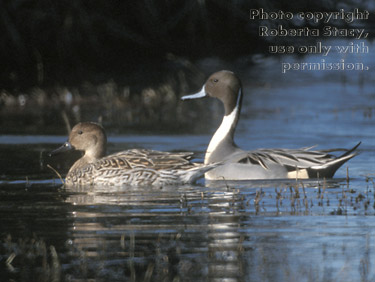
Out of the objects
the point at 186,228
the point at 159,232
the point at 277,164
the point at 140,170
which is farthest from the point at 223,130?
the point at 159,232

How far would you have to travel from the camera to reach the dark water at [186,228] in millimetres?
7289

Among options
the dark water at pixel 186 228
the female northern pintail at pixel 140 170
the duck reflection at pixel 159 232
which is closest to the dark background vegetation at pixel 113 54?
the dark water at pixel 186 228

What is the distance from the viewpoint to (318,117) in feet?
61.4

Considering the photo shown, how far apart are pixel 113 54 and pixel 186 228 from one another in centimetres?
1197

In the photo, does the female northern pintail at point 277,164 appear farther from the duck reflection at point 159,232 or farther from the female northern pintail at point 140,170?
the duck reflection at point 159,232

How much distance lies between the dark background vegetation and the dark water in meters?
Result: 4.44

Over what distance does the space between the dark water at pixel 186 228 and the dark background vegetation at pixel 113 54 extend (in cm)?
444

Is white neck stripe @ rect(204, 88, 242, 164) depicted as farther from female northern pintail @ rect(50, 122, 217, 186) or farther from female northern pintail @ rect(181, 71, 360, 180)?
female northern pintail @ rect(50, 122, 217, 186)

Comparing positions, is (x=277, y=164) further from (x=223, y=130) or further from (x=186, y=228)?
(x=186, y=228)

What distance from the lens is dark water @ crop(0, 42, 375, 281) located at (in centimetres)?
729

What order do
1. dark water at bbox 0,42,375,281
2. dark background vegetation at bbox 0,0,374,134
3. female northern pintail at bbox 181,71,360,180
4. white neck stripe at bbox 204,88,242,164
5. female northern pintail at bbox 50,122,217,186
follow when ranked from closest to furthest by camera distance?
dark water at bbox 0,42,375,281
female northern pintail at bbox 50,122,217,186
female northern pintail at bbox 181,71,360,180
white neck stripe at bbox 204,88,242,164
dark background vegetation at bbox 0,0,374,134

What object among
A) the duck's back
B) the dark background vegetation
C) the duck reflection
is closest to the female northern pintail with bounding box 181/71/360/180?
the duck's back

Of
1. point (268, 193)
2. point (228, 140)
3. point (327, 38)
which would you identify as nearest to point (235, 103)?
point (228, 140)

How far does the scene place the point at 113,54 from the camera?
67.2 ft
